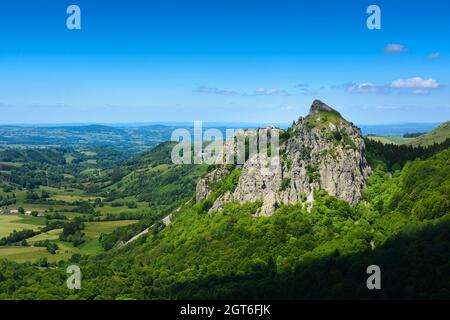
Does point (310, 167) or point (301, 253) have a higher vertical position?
point (310, 167)

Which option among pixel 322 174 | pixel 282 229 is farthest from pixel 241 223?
pixel 322 174

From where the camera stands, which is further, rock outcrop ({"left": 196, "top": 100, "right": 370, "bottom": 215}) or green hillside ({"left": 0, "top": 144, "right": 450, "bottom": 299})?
rock outcrop ({"left": 196, "top": 100, "right": 370, "bottom": 215})

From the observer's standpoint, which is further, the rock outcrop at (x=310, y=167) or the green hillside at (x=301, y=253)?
the rock outcrop at (x=310, y=167)

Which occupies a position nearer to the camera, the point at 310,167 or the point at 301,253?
the point at 301,253

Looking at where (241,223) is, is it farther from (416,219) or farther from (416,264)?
(416,264)

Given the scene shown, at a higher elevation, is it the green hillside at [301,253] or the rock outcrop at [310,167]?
the rock outcrop at [310,167]

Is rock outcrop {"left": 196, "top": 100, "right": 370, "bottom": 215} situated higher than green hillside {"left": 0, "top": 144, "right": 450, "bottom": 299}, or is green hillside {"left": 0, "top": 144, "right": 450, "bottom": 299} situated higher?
rock outcrop {"left": 196, "top": 100, "right": 370, "bottom": 215}
